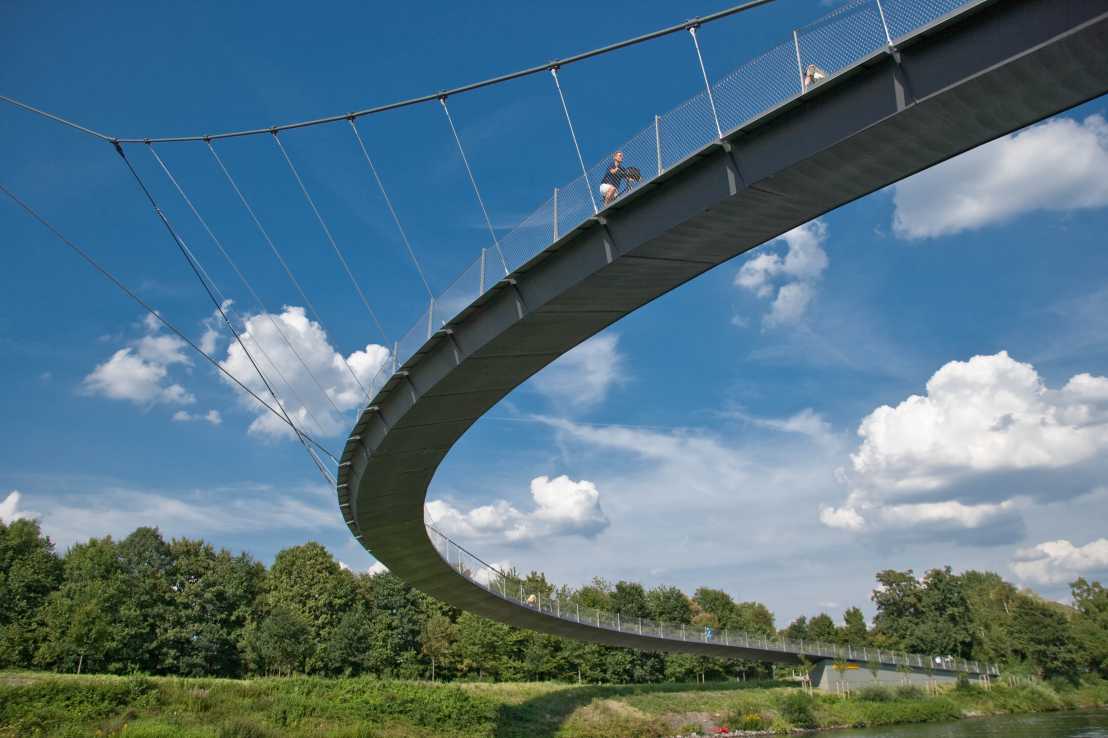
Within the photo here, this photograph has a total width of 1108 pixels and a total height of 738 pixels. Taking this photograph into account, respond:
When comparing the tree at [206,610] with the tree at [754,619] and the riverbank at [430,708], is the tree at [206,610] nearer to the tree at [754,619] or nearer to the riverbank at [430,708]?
the riverbank at [430,708]

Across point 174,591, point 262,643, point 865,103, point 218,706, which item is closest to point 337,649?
point 262,643

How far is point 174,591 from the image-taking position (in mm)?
53750

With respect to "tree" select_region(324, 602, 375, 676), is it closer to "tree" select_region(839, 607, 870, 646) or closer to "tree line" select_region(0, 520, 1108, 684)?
"tree line" select_region(0, 520, 1108, 684)

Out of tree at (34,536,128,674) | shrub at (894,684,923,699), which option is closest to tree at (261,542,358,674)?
tree at (34,536,128,674)

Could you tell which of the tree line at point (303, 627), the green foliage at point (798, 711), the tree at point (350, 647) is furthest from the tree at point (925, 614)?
the tree at point (350, 647)

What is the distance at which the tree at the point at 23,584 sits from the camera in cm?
4297

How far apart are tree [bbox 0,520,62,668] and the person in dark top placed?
4566 cm

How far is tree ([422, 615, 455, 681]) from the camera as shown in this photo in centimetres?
5450

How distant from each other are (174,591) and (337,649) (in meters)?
12.6

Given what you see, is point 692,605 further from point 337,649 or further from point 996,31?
point 996,31

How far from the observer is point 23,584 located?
46469 mm

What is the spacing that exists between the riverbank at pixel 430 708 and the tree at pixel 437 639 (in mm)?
12811

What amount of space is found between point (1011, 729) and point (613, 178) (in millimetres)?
39107

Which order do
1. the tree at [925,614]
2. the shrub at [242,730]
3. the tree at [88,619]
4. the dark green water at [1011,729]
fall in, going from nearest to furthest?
the shrub at [242,730], the dark green water at [1011,729], the tree at [88,619], the tree at [925,614]
